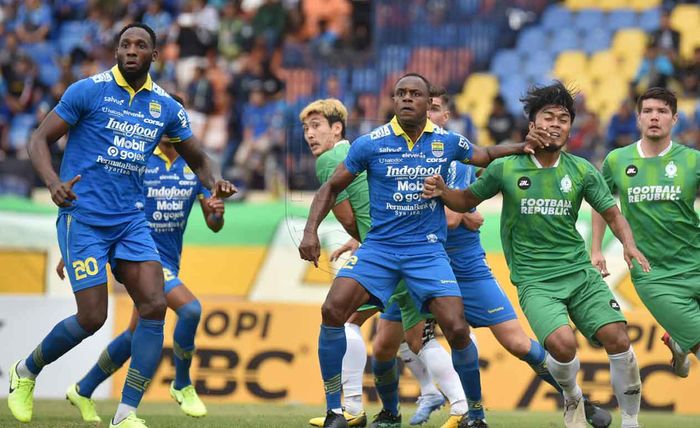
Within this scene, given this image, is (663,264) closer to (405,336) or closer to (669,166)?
(669,166)

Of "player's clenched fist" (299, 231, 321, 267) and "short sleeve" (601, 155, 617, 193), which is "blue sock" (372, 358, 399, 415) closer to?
"player's clenched fist" (299, 231, 321, 267)

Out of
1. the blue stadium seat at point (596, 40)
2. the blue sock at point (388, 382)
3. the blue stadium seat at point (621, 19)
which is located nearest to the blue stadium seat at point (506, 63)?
the blue stadium seat at point (596, 40)

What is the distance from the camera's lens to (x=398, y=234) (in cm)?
902

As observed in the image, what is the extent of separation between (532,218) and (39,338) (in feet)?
23.2

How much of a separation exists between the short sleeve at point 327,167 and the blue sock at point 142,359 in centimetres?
196

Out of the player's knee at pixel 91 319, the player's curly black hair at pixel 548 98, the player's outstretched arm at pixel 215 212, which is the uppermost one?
the player's curly black hair at pixel 548 98

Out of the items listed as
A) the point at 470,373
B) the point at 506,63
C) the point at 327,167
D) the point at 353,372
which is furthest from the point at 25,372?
the point at 506,63

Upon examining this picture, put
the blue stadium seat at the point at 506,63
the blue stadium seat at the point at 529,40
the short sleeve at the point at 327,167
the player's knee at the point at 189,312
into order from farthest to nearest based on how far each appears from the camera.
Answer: the blue stadium seat at the point at 529,40
the blue stadium seat at the point at 506,63
the player's knee at the point at 189,312
the short sleeve at the point at 327,167

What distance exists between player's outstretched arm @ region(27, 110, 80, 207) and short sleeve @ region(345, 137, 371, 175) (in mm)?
1924

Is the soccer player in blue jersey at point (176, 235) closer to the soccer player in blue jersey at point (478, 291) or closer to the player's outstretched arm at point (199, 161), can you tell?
the player's outstretched arm at point (199, 161)

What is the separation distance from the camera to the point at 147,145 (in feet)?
29.5

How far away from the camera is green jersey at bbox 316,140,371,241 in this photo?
32.9ft

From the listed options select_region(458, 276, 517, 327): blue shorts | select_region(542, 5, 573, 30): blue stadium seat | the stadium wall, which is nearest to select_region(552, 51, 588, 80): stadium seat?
select_region(542, 5, 573, 30): blue stadium seat

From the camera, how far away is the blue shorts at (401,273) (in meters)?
8.91
